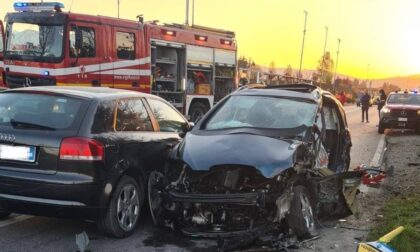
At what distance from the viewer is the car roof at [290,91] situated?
6.93 metres

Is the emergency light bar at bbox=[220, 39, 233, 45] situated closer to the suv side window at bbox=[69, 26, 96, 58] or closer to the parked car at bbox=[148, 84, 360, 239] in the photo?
the suv side window at bbox=[69, 26, 96, 58]

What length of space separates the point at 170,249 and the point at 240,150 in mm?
1202

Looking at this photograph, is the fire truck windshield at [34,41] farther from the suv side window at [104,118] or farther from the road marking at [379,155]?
the road marking at [379,155]

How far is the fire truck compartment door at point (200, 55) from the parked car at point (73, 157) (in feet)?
36.2

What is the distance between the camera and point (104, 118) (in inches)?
222

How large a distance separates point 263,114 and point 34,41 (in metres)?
8.35

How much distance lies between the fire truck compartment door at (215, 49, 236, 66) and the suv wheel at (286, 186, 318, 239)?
1305 cm

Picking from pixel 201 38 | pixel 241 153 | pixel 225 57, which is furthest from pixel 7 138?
pixel 225 57

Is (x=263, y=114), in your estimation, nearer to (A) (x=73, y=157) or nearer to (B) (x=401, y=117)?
(A) (x=73, y=157)

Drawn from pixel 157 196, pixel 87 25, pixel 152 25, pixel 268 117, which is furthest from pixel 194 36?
pixel 157 196

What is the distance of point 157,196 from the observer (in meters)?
5.61

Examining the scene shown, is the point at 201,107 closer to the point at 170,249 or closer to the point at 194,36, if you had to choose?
the point at 194,36

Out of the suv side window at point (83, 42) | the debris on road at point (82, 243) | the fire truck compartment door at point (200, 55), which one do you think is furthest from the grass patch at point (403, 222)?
the fire truck compartment door at point (200, 55)

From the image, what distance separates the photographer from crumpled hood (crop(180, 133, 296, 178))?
5.27 metres
